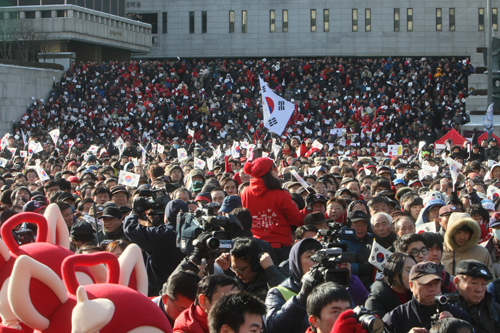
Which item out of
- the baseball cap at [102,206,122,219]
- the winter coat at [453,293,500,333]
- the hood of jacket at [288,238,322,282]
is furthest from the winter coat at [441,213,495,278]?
the baseball cap at [102,206,122,219]

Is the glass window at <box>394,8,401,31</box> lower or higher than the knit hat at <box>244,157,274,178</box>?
higher

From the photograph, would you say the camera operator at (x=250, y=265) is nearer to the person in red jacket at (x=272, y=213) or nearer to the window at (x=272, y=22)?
the person in red jacket at (x=272, y=213)

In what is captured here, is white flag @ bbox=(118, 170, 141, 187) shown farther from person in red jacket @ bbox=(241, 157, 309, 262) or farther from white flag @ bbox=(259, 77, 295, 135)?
white flag @ bbox=(259, 77, 295, 135)

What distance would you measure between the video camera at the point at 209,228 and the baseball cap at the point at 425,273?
3.93ft

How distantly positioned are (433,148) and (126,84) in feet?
74.9

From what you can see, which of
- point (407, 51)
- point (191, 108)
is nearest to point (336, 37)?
point (407, 51)

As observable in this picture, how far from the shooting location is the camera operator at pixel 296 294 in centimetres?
504

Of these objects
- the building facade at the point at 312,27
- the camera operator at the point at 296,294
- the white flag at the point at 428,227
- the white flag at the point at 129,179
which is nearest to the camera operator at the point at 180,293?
the camera operator at the point at 296,294

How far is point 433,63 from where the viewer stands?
143 feet

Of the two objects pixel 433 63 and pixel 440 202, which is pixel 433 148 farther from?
pixel 433 63

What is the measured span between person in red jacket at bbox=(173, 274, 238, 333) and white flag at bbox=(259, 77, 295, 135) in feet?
50.4

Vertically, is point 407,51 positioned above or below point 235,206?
above

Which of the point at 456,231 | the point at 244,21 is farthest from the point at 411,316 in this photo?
the point at 244,21

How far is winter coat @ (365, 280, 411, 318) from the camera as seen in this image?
5668 mm
